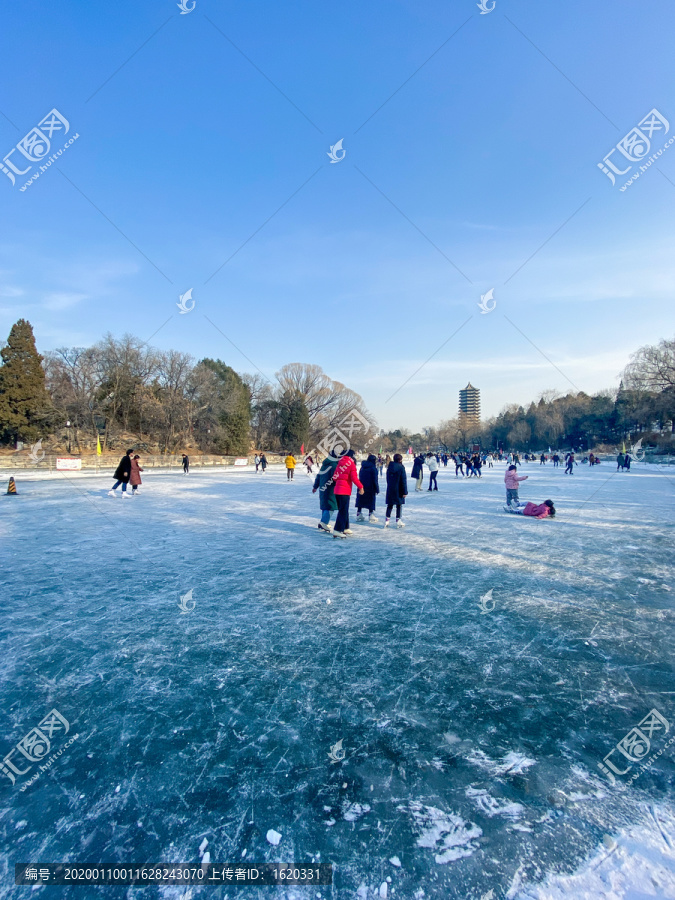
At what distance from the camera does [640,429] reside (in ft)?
215

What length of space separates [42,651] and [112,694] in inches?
43.8

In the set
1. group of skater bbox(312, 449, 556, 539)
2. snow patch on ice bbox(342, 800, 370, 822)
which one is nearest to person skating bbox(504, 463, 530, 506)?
group of skater bbox(312, 449, 556, 539)

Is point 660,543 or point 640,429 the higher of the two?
point 640,429

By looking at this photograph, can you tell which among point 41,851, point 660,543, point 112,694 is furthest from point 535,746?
point 660,543

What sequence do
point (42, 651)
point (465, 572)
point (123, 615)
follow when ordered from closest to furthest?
1. point (42, 651)
2. point (123, 615)
3. point (465, 572)

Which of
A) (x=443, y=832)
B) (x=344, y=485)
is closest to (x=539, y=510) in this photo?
(x=344, y=485)

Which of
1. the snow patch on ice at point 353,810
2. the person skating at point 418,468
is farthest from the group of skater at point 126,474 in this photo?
the snow patch on ice at point 353,810

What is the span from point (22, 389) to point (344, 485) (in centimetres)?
4456

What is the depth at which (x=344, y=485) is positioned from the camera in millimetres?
8109

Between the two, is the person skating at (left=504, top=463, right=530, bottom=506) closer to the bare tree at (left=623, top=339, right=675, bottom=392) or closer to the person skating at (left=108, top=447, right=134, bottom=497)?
the person skating at (left=108, top=447, right=134, bottom=497)

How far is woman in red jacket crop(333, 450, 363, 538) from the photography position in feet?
26.0

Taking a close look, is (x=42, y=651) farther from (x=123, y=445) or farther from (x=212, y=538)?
(x=123, y=445)

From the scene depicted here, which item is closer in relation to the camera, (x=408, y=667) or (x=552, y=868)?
(x=552, y=868)

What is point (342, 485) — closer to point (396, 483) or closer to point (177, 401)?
point (396, 483)
